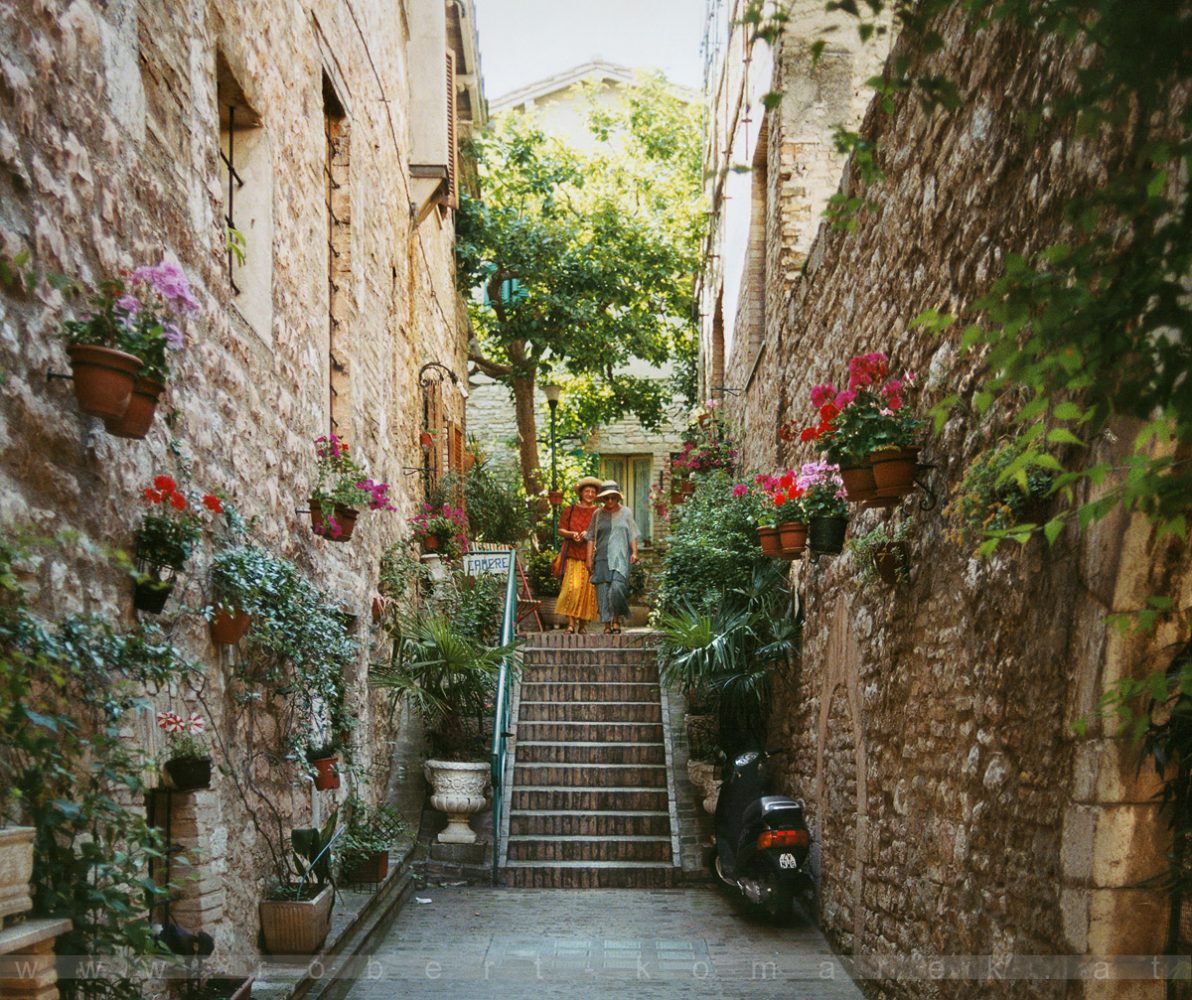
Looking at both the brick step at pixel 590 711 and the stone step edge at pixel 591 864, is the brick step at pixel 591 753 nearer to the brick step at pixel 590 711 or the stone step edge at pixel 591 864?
the brick step at pixel 590 711

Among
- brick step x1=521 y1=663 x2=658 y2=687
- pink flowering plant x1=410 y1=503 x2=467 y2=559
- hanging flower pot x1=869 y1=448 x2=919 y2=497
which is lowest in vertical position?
brick step x1=521 y1=663 x2=658 y2=687

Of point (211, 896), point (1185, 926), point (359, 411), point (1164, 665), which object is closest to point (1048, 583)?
point (1164, 665)

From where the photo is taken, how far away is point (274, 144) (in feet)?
19.8

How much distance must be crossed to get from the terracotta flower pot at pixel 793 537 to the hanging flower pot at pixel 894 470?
2.02m

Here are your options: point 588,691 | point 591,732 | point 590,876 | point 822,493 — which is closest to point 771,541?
point 822,493

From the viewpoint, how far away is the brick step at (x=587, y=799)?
29.8 ft

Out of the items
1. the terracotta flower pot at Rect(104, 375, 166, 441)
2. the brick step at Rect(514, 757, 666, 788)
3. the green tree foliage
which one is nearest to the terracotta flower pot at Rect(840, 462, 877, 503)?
the terracotta flower pot at Rect(104, 375, 166, 441)

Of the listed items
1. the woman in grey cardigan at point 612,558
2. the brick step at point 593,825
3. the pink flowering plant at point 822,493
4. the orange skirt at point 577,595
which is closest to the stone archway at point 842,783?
the pink flowering plant at point 822,493

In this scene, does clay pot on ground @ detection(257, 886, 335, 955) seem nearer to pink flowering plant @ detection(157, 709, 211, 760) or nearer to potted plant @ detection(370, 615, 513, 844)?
pink flowering plant @ detection(157, 709, 211, 760)

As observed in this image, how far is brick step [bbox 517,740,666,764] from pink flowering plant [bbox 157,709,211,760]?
17.9ft

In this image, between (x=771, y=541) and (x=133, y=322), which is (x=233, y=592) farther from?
(x=771, y=541)

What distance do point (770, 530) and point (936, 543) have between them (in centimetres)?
218

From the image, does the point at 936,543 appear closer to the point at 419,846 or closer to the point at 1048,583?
the point at 1048,583

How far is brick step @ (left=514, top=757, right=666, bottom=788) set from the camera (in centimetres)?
936
